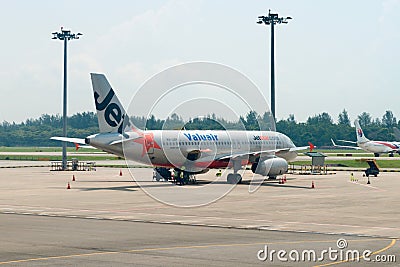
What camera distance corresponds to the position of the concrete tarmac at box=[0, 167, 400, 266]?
2209cm

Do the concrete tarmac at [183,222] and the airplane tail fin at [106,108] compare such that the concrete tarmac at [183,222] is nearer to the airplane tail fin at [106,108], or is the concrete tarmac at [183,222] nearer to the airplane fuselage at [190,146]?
the airplane fuselage at [190,146]

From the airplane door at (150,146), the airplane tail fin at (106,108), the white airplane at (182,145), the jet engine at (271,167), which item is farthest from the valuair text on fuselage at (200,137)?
the airplane tail fin at (106,108)

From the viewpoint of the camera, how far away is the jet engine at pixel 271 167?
60.0m

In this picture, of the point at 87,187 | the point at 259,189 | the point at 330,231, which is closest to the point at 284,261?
the point at 330,231

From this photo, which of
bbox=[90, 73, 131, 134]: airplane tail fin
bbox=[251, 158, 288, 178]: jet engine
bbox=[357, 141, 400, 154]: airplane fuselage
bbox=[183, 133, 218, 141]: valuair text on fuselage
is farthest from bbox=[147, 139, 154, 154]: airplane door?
bbox=[357, 141, 400, 154]: airplane fuselage

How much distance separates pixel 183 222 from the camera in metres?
31.4

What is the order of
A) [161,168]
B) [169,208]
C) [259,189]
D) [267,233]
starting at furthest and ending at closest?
[161,168]
[259,189]
[169,208]
[267,233]

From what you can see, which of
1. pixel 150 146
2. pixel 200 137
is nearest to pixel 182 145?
pixel 200 137

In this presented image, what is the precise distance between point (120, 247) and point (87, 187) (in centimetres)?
3173

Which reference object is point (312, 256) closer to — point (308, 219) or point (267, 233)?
point (267, 233)

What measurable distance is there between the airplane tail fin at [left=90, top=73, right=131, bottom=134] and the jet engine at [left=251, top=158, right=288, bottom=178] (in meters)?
13.2

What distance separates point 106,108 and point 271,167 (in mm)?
15195

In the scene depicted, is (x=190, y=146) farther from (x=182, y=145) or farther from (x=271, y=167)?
(x=271, y=167)

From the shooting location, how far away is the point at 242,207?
38.8 metres
